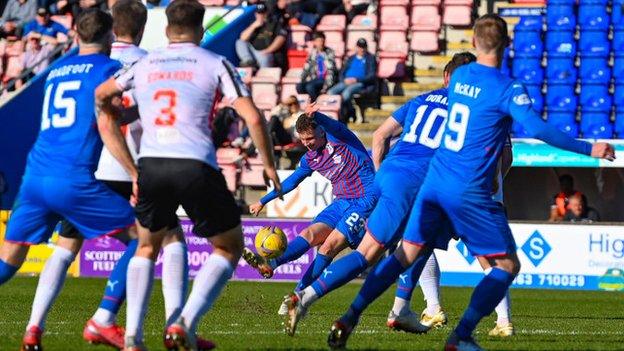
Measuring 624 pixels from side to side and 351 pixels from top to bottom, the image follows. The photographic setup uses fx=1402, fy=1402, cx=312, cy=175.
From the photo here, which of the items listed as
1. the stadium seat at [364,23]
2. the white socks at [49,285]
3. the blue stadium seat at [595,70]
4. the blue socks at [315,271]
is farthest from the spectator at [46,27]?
the white socks at [49,285]

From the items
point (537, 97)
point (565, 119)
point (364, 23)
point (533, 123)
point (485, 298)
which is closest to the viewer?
point (533, 123)

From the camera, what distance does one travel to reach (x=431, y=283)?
12.5 metres

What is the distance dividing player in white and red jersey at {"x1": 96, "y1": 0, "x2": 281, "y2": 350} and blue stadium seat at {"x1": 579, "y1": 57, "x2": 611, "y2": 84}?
18281 millimetres

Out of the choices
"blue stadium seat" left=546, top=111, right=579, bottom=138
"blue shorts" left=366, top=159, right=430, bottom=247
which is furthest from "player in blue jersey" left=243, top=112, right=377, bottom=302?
"blue stadium seat" left=546, top=111, right=579, bottom=138

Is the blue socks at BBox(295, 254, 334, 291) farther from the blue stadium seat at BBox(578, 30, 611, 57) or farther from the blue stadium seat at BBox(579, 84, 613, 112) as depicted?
the blue stadium seat at BBox(578, 30, 611, 57)

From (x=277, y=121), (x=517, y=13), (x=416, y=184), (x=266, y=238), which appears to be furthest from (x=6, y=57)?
(x=416, y=184)

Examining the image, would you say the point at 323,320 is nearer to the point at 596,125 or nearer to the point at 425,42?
the point at 596,125

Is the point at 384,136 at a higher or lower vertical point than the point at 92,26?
lower

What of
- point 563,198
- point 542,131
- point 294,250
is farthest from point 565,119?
point 542,131

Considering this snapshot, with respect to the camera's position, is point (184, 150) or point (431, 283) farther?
point (431, 283)

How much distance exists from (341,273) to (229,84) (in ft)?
9.18

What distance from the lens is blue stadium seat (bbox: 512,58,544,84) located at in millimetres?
26203

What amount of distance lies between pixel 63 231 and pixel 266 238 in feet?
15.3

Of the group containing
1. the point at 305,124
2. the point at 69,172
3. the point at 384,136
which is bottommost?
the point at 305,124
